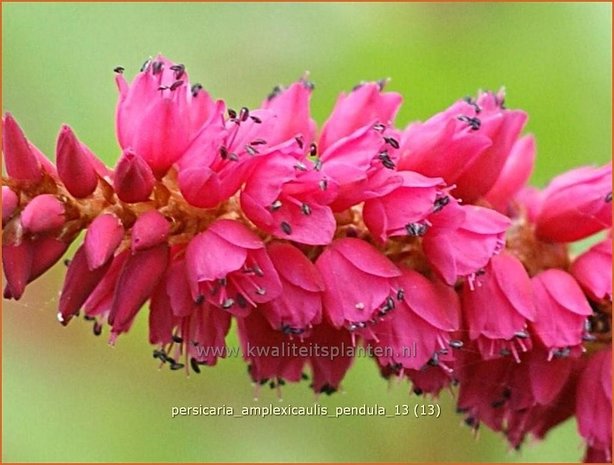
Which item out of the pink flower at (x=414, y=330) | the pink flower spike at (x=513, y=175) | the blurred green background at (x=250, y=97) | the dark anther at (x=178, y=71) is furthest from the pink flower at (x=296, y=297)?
the blurred green background at (x=250, y=97)

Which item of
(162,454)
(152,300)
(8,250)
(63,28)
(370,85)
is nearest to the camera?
(8,250)

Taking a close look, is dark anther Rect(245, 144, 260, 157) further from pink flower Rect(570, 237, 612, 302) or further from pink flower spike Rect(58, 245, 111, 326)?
pink flower Rect(570, 237, 612, 302)

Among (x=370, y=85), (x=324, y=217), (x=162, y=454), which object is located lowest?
(x=162, y=454)

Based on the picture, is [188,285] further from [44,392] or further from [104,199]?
[44,392]

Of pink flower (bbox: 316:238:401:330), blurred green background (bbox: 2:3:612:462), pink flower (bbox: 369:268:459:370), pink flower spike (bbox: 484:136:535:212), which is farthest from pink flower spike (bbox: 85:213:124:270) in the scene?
blurred green background (bbox: 2:3:612:462)

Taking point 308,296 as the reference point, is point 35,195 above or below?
above

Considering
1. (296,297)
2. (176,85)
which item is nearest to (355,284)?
(296,297)

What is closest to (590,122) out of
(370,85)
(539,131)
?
(539,131)
